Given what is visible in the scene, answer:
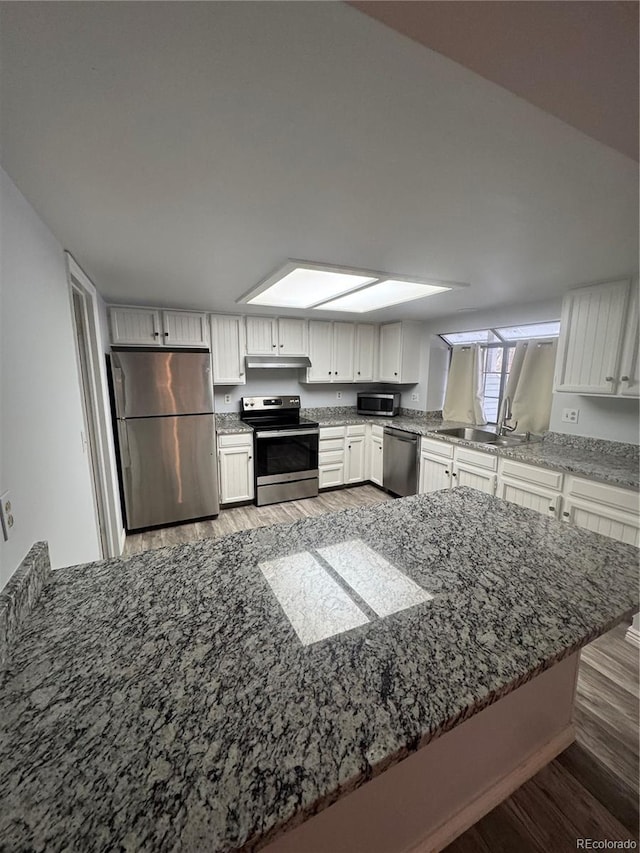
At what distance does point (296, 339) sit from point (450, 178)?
304 centimetres

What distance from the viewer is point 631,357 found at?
219 centimetres

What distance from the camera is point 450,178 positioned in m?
1.08

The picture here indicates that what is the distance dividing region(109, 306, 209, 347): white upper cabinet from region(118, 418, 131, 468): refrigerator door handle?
2.64 ft

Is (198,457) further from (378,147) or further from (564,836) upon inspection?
(564,836)

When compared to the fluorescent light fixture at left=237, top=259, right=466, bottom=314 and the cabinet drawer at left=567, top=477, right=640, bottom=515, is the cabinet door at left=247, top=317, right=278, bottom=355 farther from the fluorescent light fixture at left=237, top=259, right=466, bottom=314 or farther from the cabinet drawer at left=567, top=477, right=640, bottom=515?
the cabinet drawer at left=567, top=477, right=640, bottom=515

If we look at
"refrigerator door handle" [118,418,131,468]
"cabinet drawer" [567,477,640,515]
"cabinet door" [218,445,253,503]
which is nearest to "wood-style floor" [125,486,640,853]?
"cabinet drawer" [567,477,640,515]

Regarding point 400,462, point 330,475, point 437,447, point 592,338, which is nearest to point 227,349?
point 330,475

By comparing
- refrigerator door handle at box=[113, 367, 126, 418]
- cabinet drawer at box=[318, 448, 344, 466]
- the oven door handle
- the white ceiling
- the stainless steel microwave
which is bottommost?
cabinet drawer at box=[318, 448, 344, 466]

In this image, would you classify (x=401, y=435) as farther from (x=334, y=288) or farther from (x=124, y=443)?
(x=124, y=443)

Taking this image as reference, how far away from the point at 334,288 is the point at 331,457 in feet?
7.29

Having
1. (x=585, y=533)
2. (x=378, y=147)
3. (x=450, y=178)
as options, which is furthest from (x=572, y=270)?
(x=378, y=147)

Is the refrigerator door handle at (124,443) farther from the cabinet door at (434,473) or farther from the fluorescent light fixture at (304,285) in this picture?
the cabinet door at (434,473)

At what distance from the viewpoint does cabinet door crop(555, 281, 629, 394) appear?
7.35 ft

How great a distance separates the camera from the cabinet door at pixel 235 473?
3.60 m
